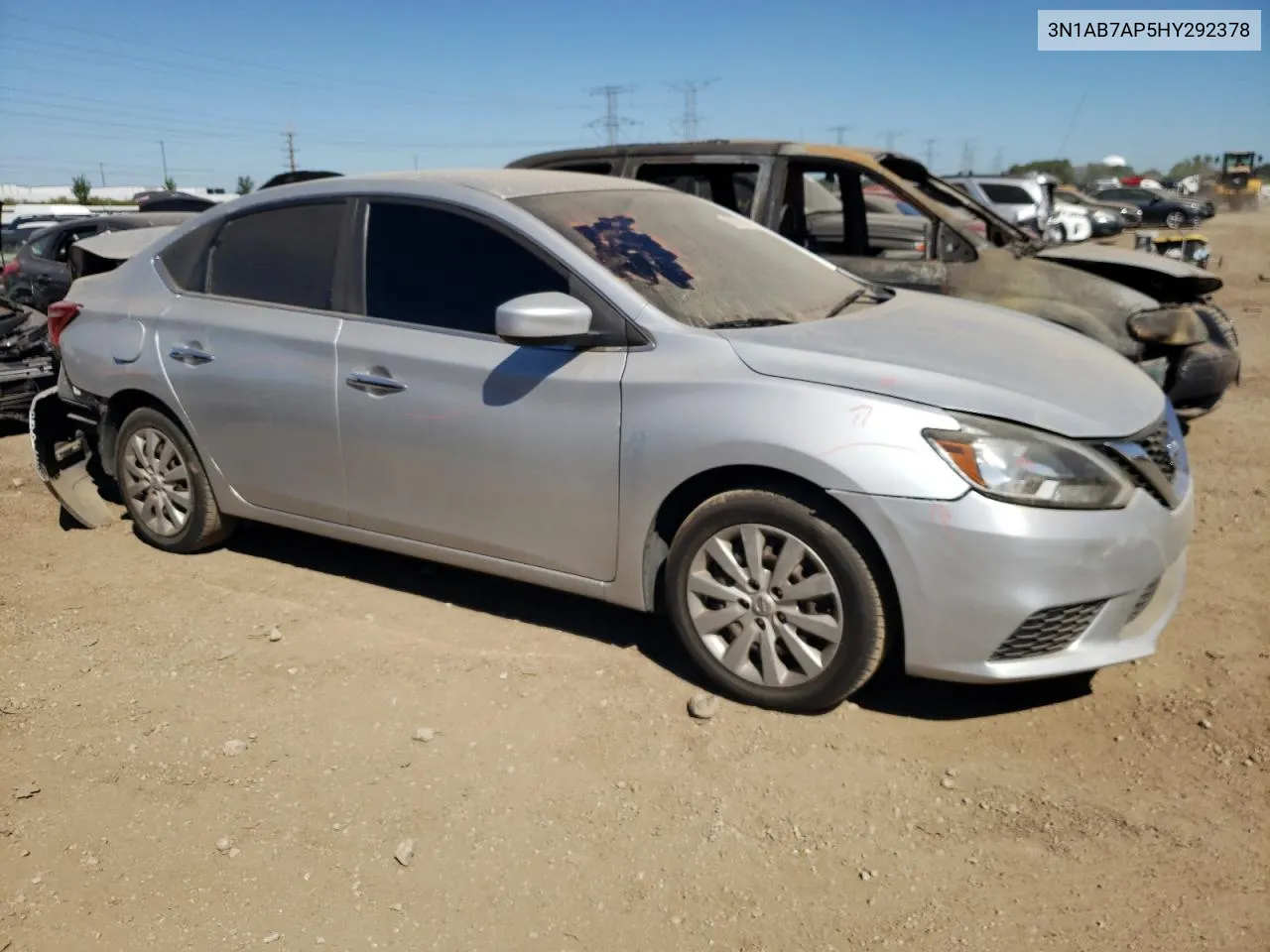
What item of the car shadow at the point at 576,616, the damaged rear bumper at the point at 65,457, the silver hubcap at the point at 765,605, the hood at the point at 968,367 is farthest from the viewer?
the damaged rear bumper at the point at 65,457

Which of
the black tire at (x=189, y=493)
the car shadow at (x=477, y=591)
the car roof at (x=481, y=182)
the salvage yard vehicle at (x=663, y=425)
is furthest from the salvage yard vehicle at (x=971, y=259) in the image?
the black tire at (x=189, y=493)

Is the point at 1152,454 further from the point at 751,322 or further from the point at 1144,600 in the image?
the point at 751,322

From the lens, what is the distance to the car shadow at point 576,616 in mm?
3465

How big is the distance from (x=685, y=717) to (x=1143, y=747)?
1.37 meters

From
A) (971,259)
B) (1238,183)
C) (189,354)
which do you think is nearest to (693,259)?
(189,354)

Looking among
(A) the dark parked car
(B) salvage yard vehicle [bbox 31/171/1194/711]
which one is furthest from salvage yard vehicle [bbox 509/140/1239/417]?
(A) the dark parked car

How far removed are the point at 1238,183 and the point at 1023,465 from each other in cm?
5843

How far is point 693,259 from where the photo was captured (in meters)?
3.92

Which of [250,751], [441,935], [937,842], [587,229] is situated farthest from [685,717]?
[587,229]

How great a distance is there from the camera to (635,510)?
347 centimetres

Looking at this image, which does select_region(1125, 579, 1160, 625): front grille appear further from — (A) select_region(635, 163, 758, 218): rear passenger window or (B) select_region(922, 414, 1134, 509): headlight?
(A) select_region(635, 163, 758, 218): rear passenger window

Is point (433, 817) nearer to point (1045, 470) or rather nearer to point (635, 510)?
point (635, 510)

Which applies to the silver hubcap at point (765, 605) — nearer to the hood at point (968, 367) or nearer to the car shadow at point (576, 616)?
the car shadow at point (576, 616)

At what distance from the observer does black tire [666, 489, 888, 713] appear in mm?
3135
